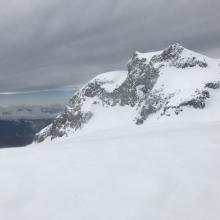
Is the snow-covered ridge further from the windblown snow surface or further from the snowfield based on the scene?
the snowfield

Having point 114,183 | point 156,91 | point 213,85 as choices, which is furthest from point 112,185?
point 156,91

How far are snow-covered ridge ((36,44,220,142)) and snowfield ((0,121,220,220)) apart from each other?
125 metres

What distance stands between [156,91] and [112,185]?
515 ft

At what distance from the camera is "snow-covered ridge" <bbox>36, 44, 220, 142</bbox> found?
14338cm

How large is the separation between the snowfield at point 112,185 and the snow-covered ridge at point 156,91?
12511cm

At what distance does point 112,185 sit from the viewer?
9.03 meters

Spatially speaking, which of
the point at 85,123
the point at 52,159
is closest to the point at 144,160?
the point at 52,159

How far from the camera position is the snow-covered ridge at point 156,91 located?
143375mm

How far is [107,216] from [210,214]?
6.47ft

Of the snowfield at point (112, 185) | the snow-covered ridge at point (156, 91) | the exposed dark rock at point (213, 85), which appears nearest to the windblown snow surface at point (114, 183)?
the snowfield at point (112, 185)

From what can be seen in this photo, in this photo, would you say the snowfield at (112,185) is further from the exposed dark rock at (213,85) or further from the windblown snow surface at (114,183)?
the exposed dark rock at (213,85)

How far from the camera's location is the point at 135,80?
191375mm

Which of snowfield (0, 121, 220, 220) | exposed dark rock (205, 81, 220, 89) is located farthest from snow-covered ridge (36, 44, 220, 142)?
snowfield (0, 121, 220, 220)

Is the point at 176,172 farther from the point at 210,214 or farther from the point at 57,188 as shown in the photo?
the point at 57,188
